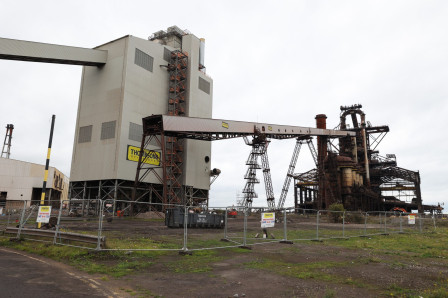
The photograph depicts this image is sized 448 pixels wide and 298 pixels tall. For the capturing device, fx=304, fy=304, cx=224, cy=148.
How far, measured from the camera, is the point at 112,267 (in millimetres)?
10031

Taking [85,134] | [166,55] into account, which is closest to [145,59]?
[166,55]

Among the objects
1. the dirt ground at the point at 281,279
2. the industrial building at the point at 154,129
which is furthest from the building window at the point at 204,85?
the dirt ground at the point at 281,279

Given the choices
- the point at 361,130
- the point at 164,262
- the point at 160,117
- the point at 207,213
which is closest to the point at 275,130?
the point at 160,117

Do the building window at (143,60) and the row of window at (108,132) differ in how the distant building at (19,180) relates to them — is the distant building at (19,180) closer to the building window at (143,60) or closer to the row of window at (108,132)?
the row of window at (108,132)

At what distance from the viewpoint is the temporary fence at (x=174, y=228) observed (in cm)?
1367

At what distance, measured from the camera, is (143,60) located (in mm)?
47062

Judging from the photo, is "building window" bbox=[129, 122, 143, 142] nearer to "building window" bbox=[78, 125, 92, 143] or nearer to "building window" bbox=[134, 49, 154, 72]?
"building window" bbox=[78, 125, 92, 143]

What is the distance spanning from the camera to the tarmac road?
7.14 meters

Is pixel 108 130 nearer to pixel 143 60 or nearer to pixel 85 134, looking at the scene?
pixel 85 134

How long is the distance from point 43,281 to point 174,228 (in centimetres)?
1670

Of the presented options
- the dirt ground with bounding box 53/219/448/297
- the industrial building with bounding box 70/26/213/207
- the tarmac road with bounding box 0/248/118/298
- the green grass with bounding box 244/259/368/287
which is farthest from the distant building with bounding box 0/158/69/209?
the green grass with bounding box 244/259/368/287

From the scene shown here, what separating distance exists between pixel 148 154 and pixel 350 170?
39790mm

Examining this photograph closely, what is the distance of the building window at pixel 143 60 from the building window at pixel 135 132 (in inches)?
378

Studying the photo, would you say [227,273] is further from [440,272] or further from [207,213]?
[207,213]
